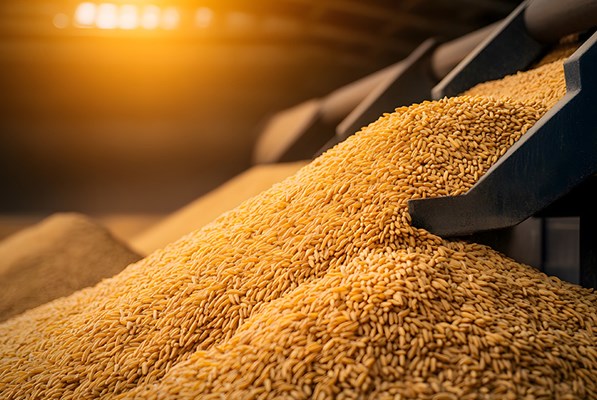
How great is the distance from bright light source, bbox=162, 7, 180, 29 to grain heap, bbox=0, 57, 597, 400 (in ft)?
13.0

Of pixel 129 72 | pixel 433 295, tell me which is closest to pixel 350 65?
pixel 129 72

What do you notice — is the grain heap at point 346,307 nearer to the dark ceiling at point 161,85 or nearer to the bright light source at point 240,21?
the dark ceiling at point 161,85

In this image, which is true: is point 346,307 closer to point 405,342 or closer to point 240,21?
point 405,342

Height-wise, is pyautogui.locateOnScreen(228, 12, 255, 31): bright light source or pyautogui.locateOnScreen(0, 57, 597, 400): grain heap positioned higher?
pyautogui.locateOnScreen(228, 12, 255, 31): bright light source

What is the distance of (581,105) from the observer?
156cm

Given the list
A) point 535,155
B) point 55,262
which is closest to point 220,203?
point 55,262

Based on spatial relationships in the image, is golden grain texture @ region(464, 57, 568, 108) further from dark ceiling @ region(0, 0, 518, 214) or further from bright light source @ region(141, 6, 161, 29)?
bright light source @ region(141, 6, 161, 29)

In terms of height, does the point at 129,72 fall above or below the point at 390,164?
above

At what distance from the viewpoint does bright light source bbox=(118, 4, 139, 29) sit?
5.35 m

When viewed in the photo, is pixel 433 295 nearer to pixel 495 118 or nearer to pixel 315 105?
pixel 495 118

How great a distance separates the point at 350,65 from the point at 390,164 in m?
4.54

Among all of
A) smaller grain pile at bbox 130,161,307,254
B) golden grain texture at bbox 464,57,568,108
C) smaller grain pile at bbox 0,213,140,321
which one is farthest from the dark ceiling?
golden grain texture at bbox 464,57,568,108

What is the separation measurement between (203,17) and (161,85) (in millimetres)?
849

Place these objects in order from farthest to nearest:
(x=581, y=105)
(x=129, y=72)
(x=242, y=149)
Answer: (x=242, y=149) → (x=129, y=72) → (x=581, y=105)
